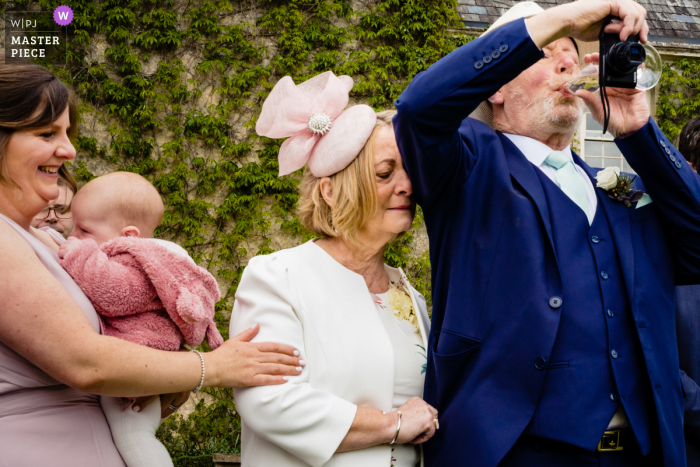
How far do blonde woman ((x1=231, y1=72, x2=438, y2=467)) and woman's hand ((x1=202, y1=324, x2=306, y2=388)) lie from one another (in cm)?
4

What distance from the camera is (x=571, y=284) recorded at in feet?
5.66

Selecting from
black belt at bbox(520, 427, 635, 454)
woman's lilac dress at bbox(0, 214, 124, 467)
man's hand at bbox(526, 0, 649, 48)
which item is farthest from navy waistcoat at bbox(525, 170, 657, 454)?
woman's lilac dress at bbox(0, 214, 124, 467)

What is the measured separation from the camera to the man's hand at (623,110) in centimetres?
183

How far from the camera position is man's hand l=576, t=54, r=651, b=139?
1826mm

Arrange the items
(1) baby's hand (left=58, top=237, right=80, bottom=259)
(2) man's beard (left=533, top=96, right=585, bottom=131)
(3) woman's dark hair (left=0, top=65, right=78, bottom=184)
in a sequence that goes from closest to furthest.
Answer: (3) woman's dark hair (left=0, top=65, right=78, bottom=184) < (1) baby's hand (left=58, top=237, right=80, bottom=259) < (2) man's beard (left=533, top=96, right=585, bottom=131)

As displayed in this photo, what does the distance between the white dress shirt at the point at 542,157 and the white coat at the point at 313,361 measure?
783 millimetres

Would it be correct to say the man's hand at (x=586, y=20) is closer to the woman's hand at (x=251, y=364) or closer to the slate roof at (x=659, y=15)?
the woman's hand at (x=251, y=364)

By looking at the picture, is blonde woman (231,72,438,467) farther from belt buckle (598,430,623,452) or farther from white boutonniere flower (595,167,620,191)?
white boutonniere flower (595,167,620,191)

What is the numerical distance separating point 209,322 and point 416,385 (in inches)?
31.6

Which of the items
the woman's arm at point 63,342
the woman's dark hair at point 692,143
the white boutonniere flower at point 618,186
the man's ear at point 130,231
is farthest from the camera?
the woman's dark hair at point 692,143

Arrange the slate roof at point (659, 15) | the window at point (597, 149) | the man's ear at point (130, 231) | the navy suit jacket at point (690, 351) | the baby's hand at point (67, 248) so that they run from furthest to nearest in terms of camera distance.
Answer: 1. the window at point (597, 149)
2. the slate roof at point (659, 15)
3. the navy suit jacket at point (690, 351)
4. the man's ear at point (130, 231)
5. the baby's hand at point (67, 248)

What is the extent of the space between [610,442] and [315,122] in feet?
5.05

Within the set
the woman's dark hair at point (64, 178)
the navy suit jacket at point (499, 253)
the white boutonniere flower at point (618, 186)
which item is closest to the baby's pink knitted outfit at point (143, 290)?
the woman's dark hair at point (64, 178)

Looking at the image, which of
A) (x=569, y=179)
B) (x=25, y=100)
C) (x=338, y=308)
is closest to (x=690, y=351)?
(x=569, y=179)
